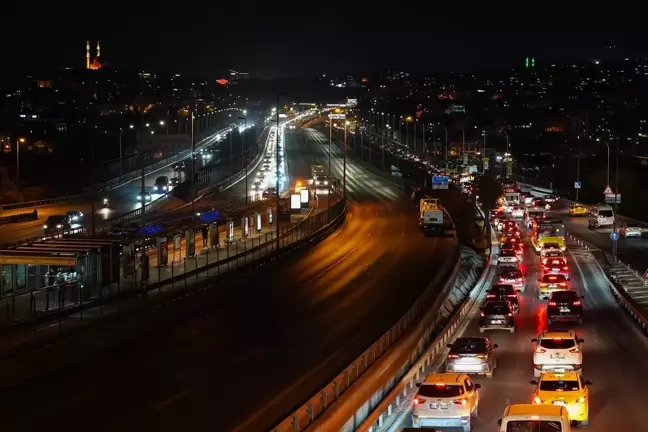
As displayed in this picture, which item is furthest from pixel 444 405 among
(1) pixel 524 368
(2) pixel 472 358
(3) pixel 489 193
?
(3) pixel 489 193

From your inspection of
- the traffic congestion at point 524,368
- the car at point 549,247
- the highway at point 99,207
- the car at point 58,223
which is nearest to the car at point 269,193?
the highway at point 99,207

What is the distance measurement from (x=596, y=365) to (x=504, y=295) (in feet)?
42.9

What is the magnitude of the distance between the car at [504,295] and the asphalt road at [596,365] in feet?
2.20

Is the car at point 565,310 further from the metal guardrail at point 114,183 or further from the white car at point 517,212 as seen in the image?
the white car at point 517,212

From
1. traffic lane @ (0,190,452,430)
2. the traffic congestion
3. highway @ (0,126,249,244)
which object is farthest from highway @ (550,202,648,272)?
highway @ (0,126,249,244)

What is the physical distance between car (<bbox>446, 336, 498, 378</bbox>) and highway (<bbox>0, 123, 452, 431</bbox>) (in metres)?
3.02

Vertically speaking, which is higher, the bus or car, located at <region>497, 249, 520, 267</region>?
the bus

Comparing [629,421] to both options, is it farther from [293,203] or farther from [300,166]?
[300,166]

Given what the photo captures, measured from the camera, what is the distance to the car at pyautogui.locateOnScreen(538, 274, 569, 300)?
45.7 m

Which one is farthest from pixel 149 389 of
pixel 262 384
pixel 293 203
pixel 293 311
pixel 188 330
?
pixel 293 203

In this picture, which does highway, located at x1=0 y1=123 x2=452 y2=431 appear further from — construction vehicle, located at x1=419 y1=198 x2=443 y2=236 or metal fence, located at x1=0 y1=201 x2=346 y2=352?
construction vehicle, located at x1=419 y1=198 x2=443 y2=236

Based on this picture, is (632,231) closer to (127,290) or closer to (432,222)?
(432,222)

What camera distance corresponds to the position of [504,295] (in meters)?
42.2

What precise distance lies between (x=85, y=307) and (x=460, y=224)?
60762 mm
